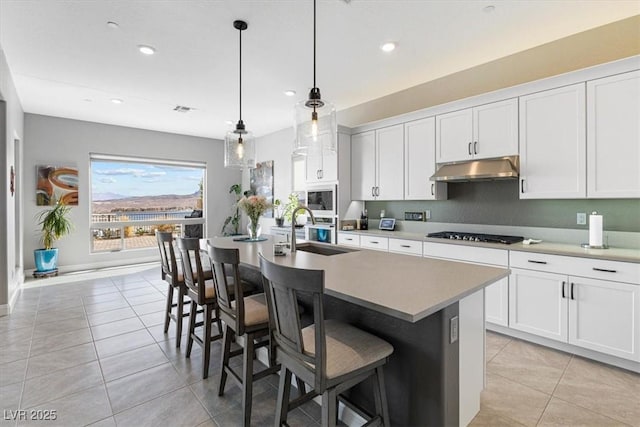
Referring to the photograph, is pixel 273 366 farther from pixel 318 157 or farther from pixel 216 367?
pixel 318 157

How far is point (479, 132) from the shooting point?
3477 millimetres

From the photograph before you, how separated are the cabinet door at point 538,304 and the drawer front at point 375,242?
1512mm

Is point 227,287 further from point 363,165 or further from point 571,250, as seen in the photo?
point 363,165

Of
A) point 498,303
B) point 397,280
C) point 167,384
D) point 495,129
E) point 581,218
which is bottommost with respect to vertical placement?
point 167,384

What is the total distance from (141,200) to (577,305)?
7633 millimetres

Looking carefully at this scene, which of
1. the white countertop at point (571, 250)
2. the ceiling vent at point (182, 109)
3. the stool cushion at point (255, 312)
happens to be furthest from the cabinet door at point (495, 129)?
the ceiling vent at point (182, 109)

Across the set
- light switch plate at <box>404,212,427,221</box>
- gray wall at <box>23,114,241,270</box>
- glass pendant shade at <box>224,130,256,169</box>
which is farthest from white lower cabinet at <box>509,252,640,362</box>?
gray wall at <box>23,114,241,270</box>

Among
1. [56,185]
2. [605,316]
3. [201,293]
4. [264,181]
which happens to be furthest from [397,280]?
[56,185]

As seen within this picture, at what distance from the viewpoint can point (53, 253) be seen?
554 cm

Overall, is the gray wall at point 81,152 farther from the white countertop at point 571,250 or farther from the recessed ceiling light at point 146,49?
the white countertop at point 571,250

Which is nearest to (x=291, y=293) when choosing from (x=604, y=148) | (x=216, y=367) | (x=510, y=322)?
(x=216, y=367)

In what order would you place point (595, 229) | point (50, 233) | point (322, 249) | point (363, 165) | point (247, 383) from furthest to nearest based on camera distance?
1. point (50, 233)
2. point (363, 165)
3. point (322, 249)
4. point (595, 229)
5. point (247, 383)

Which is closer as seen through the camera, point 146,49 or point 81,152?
point 146,49

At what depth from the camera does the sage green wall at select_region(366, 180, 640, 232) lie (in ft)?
9.40
